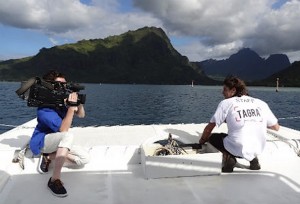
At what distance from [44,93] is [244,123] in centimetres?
376

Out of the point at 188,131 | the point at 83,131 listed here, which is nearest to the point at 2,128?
the point at 83,131

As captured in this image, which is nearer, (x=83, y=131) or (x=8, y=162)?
(x=8, y=162)

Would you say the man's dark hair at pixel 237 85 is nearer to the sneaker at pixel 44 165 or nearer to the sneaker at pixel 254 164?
the sneaker at pixel 254 164

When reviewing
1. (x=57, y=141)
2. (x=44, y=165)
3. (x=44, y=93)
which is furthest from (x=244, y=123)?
(x=44, y=165)

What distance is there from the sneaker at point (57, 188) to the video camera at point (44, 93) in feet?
4.42

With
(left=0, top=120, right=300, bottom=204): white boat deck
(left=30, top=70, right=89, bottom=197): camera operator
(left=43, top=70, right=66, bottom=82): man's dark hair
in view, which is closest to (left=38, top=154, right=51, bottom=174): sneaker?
(left=0, top=120, right=300, bottom=204): white boat deck

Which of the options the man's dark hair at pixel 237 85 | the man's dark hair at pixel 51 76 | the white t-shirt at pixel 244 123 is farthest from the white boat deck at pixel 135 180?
the man's dark hair at pixel 51 76

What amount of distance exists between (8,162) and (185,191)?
12.3ft

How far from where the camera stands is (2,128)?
90.6 feet

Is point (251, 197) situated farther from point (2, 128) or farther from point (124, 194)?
point (2, 128)

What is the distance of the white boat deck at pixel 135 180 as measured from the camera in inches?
197

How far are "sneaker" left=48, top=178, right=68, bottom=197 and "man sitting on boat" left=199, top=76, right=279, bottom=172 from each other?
3.13m

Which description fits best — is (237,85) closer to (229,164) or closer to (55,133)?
(229,164)

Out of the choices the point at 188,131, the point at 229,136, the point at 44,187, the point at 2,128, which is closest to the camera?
the point at 44,187
